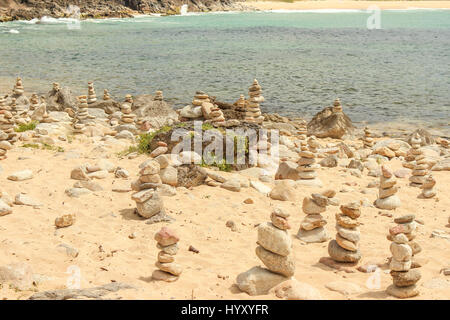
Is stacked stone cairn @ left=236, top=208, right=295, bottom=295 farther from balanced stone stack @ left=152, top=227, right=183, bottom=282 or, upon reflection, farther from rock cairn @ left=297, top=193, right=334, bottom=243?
rock cairn @ left=297, top=193, right=334, bottom=243

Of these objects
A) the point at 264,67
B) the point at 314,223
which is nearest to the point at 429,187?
the point at 314,223

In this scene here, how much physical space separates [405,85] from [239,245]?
86.0 ft

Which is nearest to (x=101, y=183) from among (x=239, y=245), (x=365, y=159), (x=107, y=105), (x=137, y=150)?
(x=137, y=150)

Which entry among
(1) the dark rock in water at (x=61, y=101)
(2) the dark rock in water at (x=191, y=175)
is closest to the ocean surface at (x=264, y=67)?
(1) the dark rock in water at (x=61, y=101)

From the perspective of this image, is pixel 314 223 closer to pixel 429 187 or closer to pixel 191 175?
pixel 191 175

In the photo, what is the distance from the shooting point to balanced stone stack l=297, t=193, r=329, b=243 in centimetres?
861

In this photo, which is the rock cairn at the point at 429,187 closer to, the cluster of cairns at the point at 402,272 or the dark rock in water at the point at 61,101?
the cluster of cairns at the point at 402,272

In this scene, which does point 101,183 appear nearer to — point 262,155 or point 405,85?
point 262,155

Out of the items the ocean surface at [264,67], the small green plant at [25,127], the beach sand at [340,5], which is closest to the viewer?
the small green plant at [25,127]

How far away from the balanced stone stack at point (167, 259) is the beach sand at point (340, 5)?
14276cm

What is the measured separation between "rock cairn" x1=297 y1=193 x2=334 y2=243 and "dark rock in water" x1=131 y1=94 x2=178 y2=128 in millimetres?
10080

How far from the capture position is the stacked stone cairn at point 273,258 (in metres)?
6.57

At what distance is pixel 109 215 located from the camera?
9.13m

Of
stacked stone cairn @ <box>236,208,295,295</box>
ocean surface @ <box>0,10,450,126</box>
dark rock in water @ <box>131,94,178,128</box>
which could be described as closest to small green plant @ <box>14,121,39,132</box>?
dark rock in water @ <box>131,94,178,128</box>
